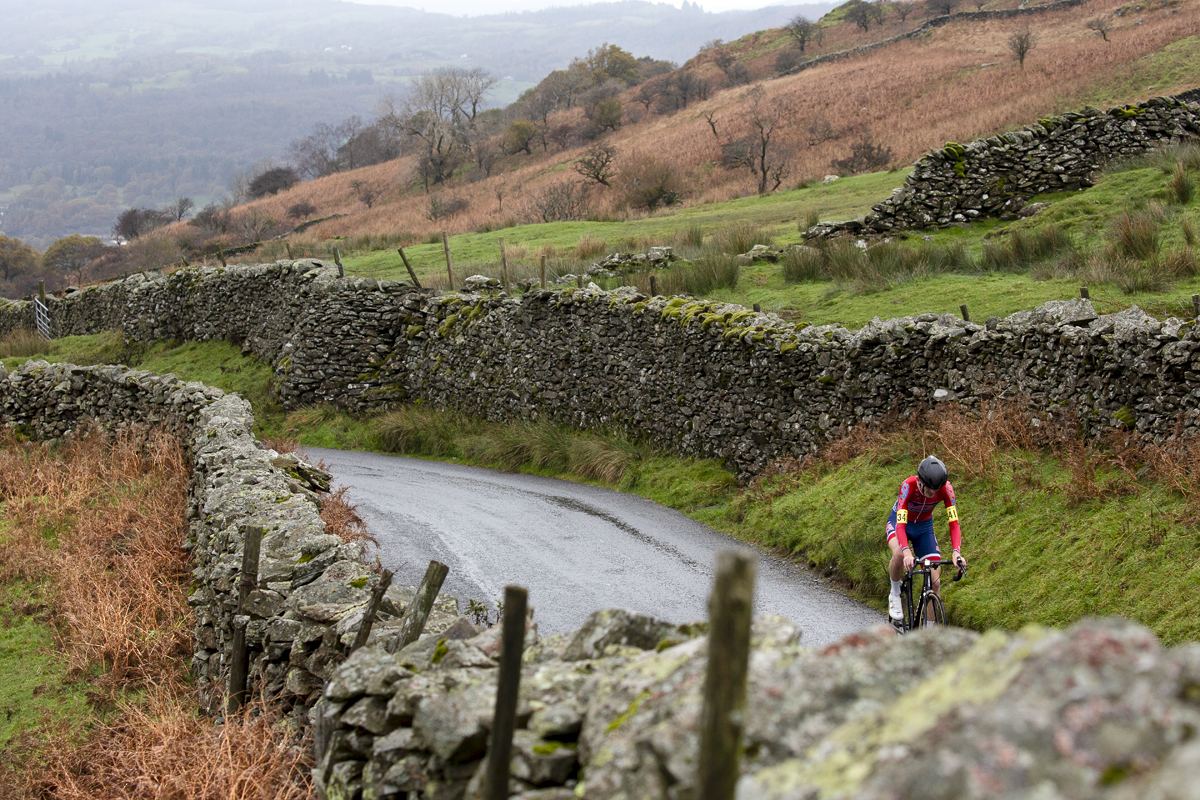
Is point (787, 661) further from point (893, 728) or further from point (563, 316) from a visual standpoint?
point (563, 316)

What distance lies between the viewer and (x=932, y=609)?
7.35 metres

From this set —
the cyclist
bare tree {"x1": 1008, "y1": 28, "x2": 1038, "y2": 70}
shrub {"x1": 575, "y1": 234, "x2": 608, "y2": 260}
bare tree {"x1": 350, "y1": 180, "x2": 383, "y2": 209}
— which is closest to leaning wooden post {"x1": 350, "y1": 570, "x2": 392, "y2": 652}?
the cyclist

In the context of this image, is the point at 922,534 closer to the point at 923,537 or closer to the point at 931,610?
the point at 923,537

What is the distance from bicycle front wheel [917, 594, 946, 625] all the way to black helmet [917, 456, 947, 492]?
0.94 m

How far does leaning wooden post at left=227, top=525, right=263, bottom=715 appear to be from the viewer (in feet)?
21.9

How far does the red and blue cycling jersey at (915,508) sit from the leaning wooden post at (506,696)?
5.36 m

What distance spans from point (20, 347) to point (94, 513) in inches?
980

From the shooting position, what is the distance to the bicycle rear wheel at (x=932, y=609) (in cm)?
720

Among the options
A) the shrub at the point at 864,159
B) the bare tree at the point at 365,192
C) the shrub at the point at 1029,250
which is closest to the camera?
the shrub at the point at 1029,250

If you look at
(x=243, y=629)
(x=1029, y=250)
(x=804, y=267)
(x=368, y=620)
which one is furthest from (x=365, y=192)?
(x=368, y=620)

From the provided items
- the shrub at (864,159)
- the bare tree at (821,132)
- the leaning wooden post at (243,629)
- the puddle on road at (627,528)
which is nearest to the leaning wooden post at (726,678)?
the leaning wooden post at (243,629)

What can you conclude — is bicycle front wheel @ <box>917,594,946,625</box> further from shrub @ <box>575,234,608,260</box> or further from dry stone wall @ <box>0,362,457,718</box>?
shrub @ <box>575,234,608,260</box>

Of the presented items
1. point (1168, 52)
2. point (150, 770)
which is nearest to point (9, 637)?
point (150, 770)

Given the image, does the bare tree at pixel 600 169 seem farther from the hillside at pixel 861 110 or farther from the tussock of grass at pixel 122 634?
the tussock of grass at pixel 122 634
